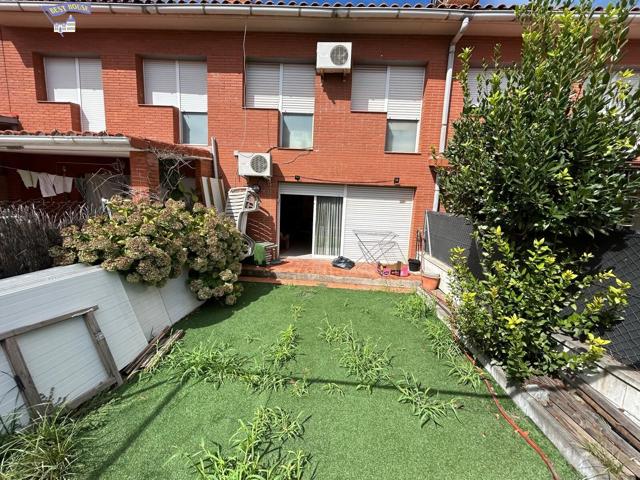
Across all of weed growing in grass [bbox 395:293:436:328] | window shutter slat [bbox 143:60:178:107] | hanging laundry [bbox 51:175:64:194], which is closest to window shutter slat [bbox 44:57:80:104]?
window shutter slat [bbox 143:60:178:107]

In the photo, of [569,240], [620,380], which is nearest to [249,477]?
[620,380]

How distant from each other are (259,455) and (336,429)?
0.74 meters

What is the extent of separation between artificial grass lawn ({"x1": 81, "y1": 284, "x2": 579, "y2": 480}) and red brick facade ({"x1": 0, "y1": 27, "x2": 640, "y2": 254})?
491 centimetres

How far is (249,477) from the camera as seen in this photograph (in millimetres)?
2080

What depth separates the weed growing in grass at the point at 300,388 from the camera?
10.0ft

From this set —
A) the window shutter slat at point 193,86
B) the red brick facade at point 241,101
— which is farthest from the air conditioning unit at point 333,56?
the window shutter slat at point 193,86

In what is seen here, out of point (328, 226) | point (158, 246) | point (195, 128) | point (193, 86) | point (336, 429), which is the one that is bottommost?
point (336, 429)

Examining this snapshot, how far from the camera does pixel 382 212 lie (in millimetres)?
7750

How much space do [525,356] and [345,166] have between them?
5632mm

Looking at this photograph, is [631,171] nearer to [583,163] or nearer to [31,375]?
[583,163]

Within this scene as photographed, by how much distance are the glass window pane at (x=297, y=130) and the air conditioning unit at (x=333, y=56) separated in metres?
1.32

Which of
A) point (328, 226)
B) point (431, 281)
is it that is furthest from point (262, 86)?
point (431, 281)

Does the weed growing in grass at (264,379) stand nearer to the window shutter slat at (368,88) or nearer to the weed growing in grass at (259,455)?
the weed growing in grass at (259,455)

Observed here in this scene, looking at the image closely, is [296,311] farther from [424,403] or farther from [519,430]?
[519,430]
